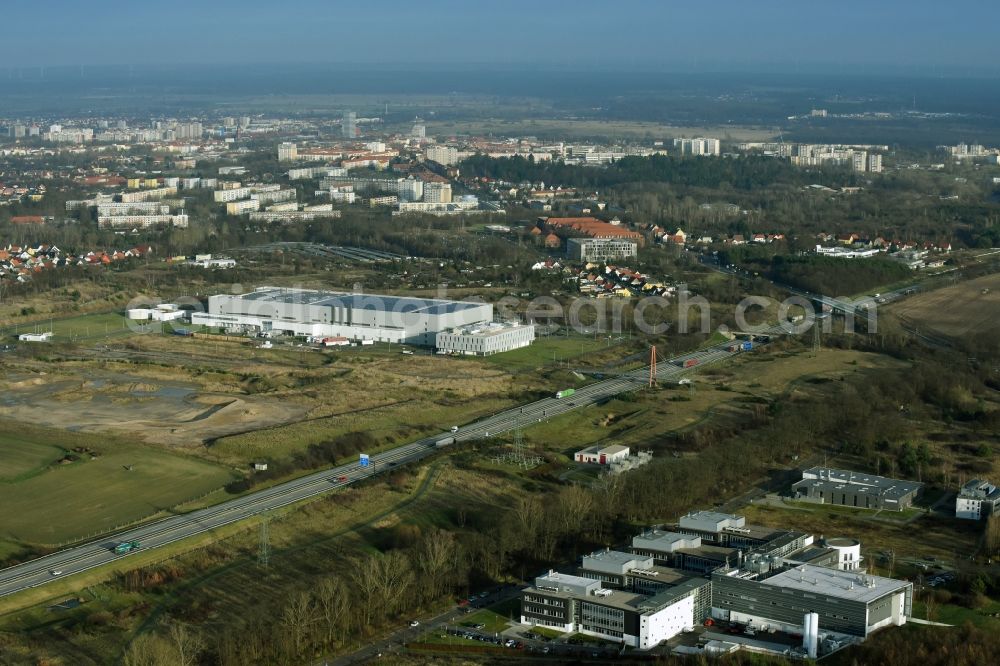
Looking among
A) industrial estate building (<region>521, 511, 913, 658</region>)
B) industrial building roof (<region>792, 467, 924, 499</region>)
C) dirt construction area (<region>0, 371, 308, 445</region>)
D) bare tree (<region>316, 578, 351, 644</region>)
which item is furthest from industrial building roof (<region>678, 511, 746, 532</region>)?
dirt construction area (<region>0, 371, 308, 445</region>)

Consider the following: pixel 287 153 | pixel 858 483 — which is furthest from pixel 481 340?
pixel 287 153

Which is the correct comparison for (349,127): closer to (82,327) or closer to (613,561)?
(82,327)

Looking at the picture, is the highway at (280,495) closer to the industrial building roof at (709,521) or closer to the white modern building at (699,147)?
the industrial building roof at (709,521)

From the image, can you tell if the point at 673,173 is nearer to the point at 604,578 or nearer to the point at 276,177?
the point at 276,177

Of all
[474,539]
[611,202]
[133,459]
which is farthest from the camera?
[611,202]

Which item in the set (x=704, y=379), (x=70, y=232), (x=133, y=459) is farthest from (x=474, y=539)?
(x=70, y=232)

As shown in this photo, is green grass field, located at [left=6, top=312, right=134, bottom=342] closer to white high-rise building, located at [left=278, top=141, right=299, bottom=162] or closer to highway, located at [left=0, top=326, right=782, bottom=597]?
highway, located at [left=0, top=326, right=782, bottom=597]
